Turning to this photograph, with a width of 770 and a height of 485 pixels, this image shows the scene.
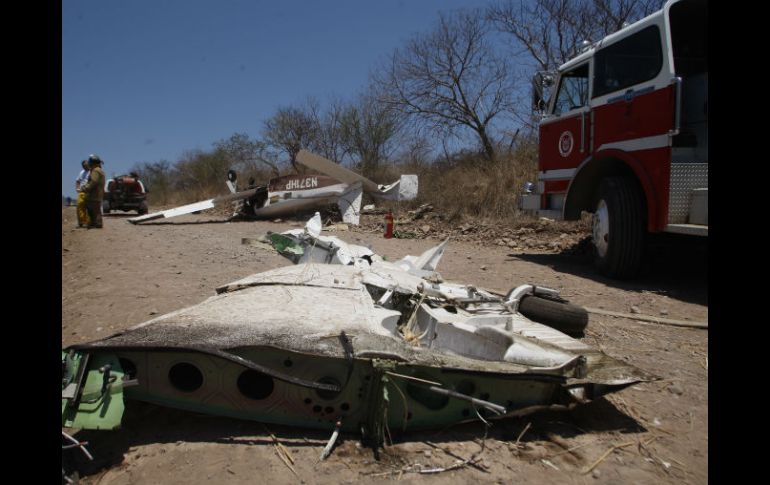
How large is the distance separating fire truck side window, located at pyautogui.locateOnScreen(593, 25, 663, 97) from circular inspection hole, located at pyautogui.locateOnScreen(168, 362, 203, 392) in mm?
5513

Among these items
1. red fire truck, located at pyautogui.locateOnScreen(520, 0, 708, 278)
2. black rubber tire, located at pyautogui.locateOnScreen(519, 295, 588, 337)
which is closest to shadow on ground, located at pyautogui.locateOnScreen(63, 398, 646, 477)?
black rubber tire, located at pyautogui.locateOnScreen(519, 295, 588, 337)

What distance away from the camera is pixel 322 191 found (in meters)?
13.9

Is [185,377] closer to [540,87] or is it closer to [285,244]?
[285,244]

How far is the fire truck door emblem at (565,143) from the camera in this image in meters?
6.73

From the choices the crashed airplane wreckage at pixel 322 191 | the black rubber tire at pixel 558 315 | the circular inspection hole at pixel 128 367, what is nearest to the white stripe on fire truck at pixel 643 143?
the black rubber tire at pixel 558 315

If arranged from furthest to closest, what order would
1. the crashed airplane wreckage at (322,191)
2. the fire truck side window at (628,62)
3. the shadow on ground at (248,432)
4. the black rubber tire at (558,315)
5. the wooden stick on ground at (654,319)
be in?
the crashed airplane wreckage at (322,191) < the fire truck side window at (628,62) < the wooden stick on ground at (654,319) < the black rubber tire at (558,315) < the shadow on ground at (248,432)

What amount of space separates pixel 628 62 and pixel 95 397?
20.5 ft

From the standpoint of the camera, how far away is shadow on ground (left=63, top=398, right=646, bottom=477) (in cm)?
204

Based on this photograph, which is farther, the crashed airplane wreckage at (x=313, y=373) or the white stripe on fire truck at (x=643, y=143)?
the white stripe on fire truck at (x=643, y=143)

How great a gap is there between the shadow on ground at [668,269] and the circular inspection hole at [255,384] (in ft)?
Answer: 15.7

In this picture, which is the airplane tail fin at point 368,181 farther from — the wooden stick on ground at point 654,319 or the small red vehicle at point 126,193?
the wooden stick on ground at point 654,319

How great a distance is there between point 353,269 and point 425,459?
1582 mm
